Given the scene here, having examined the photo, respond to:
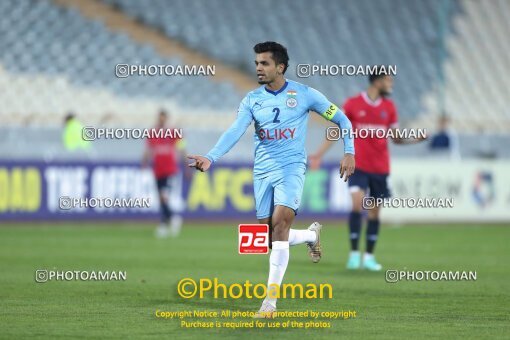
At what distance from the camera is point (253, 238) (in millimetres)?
9312

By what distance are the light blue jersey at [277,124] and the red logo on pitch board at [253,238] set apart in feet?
1.82

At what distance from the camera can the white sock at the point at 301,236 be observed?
9.98 m

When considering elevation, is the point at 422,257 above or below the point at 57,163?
below

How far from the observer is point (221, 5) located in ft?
97.1

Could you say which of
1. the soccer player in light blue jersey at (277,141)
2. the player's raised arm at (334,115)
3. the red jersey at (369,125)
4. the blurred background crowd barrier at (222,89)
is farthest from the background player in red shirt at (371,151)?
the blurred background crowd barrier at (222,89)

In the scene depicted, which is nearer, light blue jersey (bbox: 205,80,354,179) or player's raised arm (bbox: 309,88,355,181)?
light blue jersey (bbox: 205,80,354,179)

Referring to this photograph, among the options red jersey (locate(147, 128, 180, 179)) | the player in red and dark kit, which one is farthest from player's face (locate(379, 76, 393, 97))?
red jersey (locate(147, 128, 180, 179))

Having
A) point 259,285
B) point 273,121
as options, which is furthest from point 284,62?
point 259,285

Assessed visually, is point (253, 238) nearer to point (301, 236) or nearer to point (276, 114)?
point (301, 236)

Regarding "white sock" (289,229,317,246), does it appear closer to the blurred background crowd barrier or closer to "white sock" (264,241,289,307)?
"white sock" (264,241,289,307)

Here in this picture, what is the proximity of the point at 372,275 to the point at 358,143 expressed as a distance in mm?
1821

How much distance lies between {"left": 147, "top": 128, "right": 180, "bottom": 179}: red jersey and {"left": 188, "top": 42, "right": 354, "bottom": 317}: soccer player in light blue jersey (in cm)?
1212

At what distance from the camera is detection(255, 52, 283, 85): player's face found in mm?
9336

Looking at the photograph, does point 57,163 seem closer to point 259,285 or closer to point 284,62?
point 259,285
